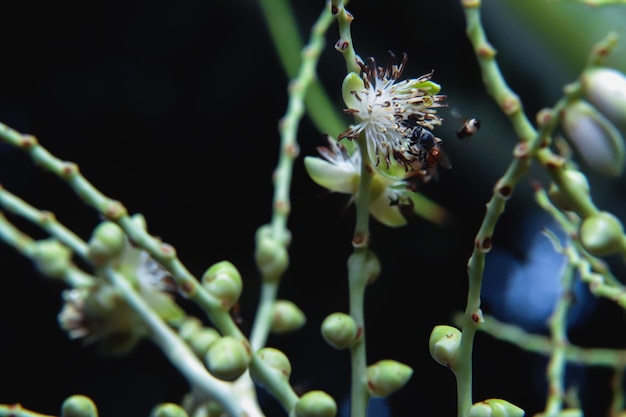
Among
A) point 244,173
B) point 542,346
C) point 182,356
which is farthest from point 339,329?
point 244,173

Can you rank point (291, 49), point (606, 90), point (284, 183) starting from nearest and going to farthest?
point (606, 90), point (284, 183), point (291, 49)

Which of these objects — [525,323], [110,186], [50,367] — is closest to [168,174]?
[110,186]

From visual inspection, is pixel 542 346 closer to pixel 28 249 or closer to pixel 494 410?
pixel 494 410

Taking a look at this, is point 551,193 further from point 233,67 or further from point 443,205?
point 233,67

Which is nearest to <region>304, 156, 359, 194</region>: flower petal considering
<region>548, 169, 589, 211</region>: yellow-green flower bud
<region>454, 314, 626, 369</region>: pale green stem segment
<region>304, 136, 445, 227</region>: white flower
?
<region>304, 136, 445, 227</region>: white flower

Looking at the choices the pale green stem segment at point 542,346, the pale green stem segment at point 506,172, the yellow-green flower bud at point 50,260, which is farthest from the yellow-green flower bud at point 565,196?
the yellow-green flower bud at point 50,260
